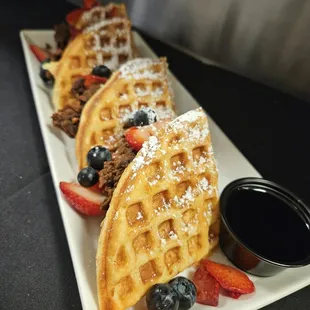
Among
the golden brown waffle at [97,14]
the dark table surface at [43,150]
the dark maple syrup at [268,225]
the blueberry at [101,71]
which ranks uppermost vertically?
the golden brown waffle at [97,14]

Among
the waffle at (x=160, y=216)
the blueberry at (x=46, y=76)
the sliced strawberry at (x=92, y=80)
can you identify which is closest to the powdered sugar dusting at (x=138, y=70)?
→ the sliced strawberry at (x=92, y=80)

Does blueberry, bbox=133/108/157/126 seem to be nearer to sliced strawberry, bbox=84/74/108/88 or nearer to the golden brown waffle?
sliced strawberry, bbox=84/74/108/88

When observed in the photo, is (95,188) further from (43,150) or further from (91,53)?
(91,53)

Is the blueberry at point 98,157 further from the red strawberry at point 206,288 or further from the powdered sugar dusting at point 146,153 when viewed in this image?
the red strawberry at point 206,288

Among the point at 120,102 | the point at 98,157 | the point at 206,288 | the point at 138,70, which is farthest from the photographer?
the point at 138,70

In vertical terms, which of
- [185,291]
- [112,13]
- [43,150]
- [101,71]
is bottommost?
[43,150]

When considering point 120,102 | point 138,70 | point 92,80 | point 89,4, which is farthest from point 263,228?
point 89,4
